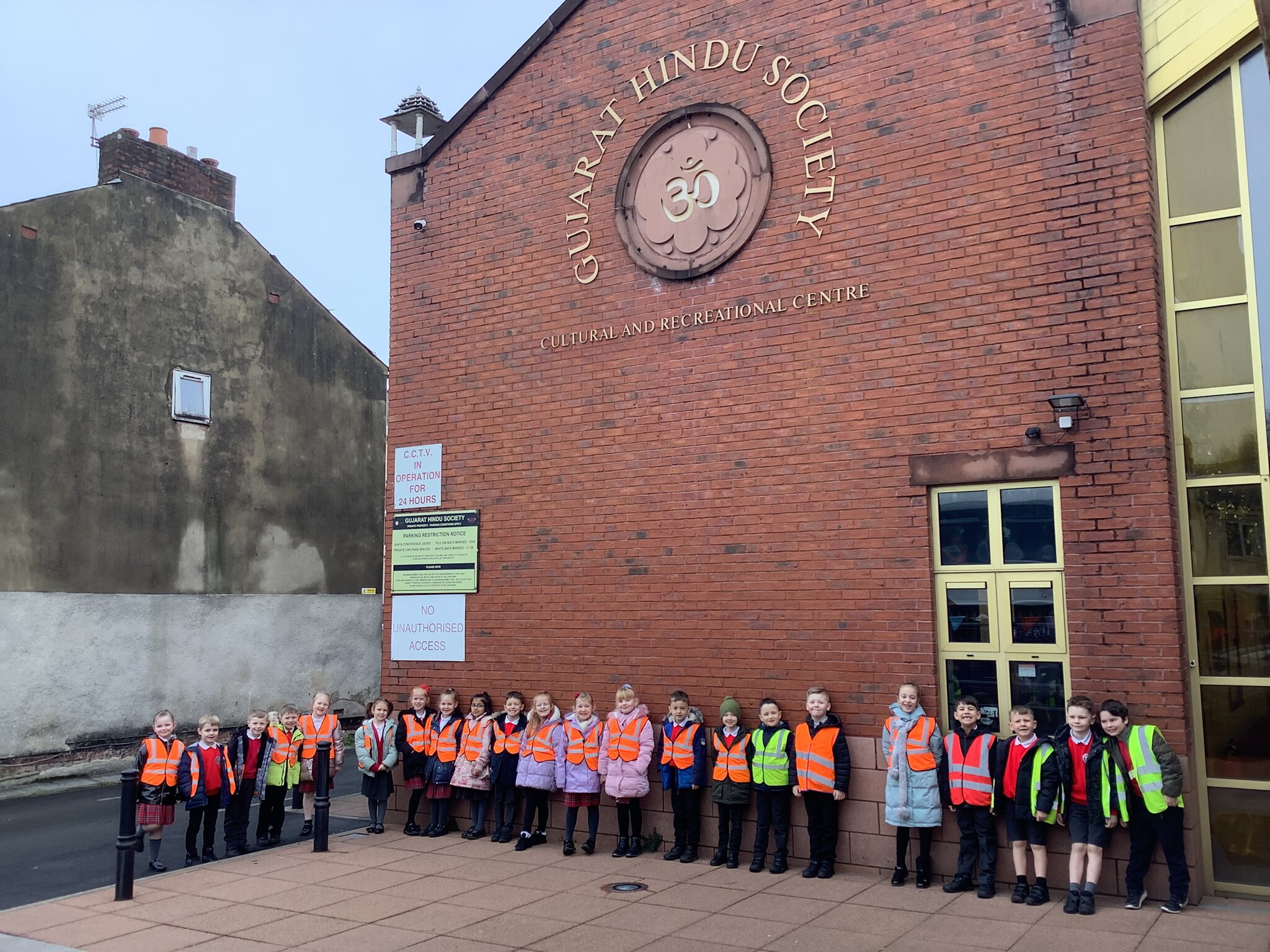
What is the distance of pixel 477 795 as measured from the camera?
34.1 ft

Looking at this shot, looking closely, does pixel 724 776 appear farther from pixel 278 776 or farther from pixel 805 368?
pixel 278 776

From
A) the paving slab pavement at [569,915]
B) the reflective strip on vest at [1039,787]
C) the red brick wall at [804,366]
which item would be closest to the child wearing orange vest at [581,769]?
the paving slab pavement at [569,915]

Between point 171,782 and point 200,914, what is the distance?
179 cm

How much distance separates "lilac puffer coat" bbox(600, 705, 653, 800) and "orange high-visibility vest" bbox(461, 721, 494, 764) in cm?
139

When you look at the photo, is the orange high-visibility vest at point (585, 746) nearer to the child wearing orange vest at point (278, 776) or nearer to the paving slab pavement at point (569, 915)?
the paving slab pavement at point (569, 915)

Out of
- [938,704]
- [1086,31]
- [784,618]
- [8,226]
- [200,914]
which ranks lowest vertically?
[200,914]

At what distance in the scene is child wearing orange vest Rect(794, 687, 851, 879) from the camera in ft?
27.5

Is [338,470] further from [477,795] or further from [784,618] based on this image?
[784,618]

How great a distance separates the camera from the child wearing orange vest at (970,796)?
7.73 meters

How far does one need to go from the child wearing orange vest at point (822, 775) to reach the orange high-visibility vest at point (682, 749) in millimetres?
931

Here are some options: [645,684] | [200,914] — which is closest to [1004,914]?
[645,684]

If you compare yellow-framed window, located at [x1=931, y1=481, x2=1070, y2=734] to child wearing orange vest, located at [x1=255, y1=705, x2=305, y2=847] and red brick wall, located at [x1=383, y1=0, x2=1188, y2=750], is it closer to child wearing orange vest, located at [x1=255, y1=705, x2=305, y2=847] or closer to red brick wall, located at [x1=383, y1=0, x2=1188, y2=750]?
red brick wall, located at [x1=383, y1=0, x2=1188, y2=750]

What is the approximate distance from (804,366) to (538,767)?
4.36m

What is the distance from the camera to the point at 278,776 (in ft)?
34.5
